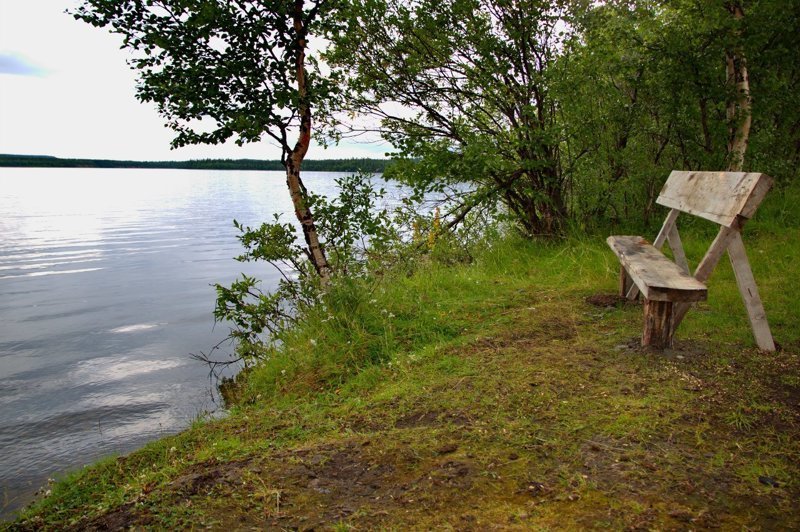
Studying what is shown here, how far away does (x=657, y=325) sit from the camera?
167 inches

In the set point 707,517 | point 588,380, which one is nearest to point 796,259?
point 588,380

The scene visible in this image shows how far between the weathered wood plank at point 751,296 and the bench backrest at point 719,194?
271mm

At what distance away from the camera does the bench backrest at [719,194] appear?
12.8ft

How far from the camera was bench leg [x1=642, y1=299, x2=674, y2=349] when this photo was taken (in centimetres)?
419

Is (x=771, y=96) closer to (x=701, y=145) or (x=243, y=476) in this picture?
(x=701, y=145)

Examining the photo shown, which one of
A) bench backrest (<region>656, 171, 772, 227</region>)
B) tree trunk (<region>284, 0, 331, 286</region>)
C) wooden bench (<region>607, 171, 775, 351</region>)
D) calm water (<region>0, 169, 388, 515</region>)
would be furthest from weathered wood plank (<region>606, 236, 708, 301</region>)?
calm water (<region>0, 169, 388, 515</region>)

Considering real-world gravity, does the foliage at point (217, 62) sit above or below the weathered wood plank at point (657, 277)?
above

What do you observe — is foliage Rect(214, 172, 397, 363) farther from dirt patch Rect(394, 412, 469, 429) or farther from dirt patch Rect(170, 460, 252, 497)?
dirt patch Rect(170, 460, 252, 497)

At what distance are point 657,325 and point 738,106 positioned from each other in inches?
178

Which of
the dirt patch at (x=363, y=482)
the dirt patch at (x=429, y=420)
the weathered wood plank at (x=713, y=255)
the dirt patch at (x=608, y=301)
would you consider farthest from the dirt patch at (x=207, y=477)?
the dirt patch at (x=608, y=301)

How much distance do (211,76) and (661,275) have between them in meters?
4.78

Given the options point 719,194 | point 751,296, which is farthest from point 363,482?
point 719,194

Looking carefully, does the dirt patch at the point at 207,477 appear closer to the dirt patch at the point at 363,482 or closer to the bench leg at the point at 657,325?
the dirt patch at the point at 363,482

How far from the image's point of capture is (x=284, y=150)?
6.39 m
